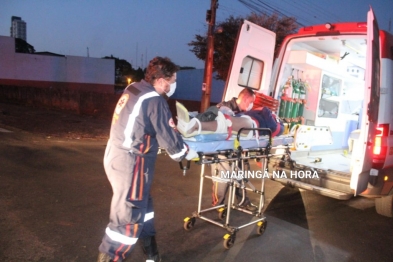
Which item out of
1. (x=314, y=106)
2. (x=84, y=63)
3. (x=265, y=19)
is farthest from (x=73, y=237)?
(x=84, y=63)

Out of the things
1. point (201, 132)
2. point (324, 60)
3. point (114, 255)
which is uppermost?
point (324, 60)

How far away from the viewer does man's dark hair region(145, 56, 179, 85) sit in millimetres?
3082

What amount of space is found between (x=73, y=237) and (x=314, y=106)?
5438 millimetres

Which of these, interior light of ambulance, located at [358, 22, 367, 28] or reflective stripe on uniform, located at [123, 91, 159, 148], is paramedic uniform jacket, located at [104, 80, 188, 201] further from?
interior light of ambulance, located at [358, 22, 367, 28]

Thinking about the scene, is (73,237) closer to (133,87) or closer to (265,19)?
(133,87)

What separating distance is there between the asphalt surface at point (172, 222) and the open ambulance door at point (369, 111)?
0.84 m

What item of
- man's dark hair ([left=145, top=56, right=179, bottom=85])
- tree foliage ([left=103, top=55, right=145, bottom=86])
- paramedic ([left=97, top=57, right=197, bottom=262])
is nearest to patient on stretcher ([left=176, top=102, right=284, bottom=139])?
man's dark hair ([left=145, top=56, right=179, bottom=85])

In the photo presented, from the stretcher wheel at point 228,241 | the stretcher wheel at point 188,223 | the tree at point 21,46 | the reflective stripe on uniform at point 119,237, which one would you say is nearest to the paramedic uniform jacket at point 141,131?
the reflective stripe on uniform at point 119,237

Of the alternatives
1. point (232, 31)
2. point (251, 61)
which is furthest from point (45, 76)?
point (251, 61)

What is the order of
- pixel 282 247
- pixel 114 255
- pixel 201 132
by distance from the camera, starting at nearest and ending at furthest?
1. pixel 114 255
2. pixel 201 132
3. pixel 282 247

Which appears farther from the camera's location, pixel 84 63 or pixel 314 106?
pixel 84 63

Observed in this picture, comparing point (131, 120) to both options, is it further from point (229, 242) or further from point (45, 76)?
point (45, 76)

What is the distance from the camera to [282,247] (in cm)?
396

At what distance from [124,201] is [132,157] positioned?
36cm
